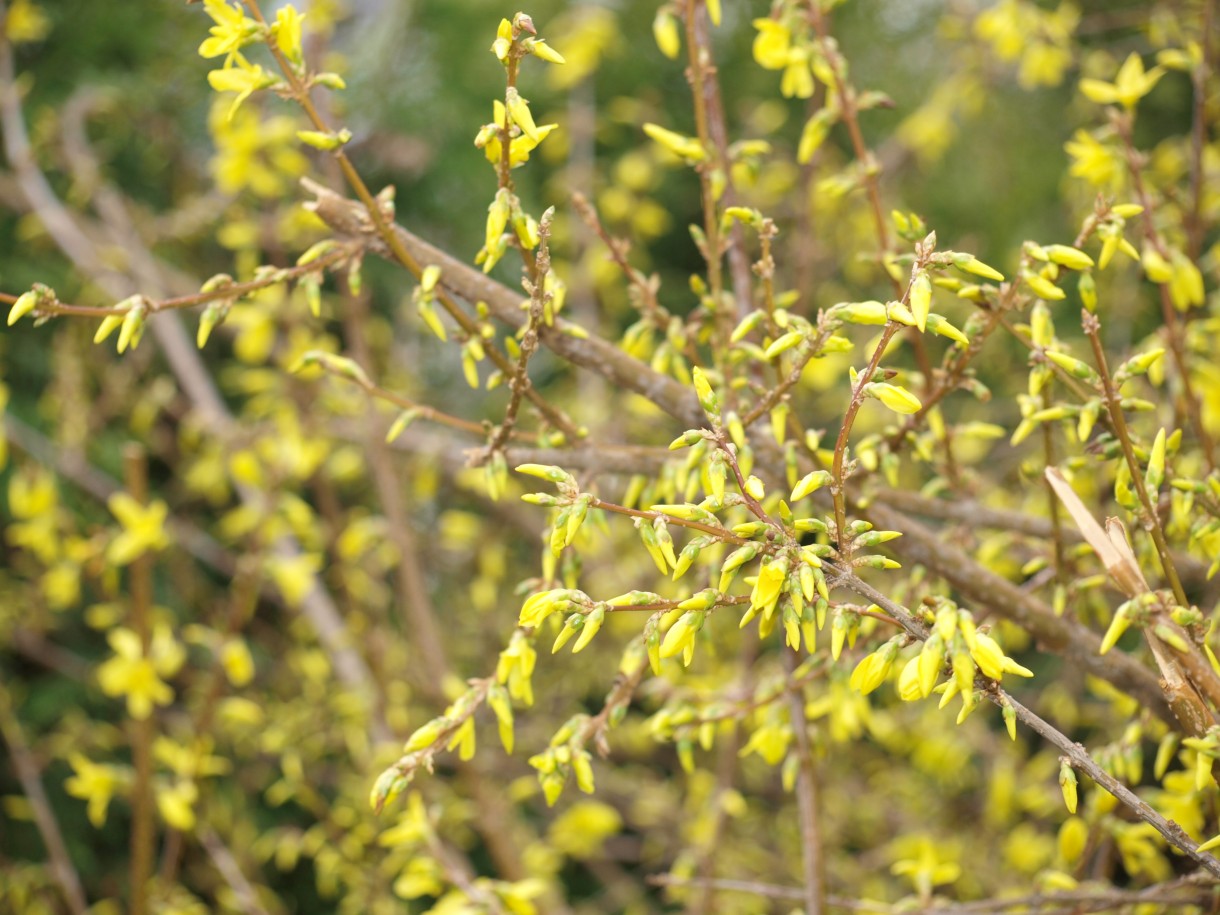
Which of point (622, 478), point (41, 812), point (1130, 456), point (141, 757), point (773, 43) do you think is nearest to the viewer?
point (1130, 456)

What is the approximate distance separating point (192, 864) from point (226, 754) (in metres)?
0.29

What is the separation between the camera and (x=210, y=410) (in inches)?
96.3

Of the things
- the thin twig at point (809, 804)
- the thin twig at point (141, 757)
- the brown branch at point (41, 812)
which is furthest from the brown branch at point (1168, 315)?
the brown branch at point (41, 812)

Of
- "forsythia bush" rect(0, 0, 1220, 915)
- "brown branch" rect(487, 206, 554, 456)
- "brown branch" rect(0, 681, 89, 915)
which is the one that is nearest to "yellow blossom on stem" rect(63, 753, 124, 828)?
"forsythia bush" rect(0, 0, 1220, 915)

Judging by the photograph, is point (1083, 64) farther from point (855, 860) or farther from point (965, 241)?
point (855, 860)

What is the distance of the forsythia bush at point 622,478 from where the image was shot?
0.97 m

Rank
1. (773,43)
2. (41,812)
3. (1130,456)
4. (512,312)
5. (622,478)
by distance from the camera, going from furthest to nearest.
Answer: (41,812) → (622,478) → (773,43) → (512,312) → (1130,456)

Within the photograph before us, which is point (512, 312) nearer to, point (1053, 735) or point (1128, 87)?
point (1053, 735)

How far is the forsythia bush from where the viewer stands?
38.3 inches

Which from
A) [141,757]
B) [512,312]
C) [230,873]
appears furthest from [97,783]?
[512,312]

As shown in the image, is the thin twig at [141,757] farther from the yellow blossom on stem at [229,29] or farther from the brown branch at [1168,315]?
the brown branch at [1168,315]

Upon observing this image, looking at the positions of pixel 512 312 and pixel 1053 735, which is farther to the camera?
pixel 512 312

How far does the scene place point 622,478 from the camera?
4.85 feet

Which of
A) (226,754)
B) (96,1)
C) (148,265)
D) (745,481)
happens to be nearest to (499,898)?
(745,481)
